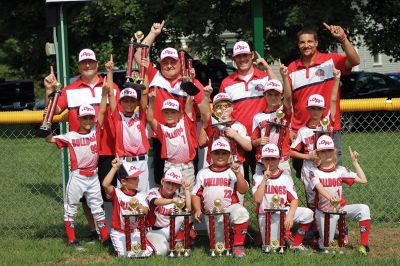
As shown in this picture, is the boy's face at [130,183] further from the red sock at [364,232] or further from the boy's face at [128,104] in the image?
the red sock at [364,232]

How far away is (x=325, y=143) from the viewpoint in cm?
776

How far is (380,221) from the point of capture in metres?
9.35

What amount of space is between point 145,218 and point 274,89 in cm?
180

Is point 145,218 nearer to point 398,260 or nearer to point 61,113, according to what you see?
point 61,113

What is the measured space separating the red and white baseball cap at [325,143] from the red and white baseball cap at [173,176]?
1376 mm

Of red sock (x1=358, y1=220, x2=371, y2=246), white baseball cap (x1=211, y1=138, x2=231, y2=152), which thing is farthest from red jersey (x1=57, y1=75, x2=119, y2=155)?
red sock (x1=358, y1=220, x2=371, y2=246)

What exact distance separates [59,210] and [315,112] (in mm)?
4149

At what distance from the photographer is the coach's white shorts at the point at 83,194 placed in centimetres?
824

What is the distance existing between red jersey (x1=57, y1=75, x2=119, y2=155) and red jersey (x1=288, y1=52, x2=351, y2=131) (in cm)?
185

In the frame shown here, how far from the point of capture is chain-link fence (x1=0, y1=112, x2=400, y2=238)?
385 inches

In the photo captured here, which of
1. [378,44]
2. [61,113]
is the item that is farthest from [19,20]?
[61,113]

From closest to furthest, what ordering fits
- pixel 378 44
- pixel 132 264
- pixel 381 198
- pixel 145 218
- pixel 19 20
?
1. pixel 132 264
2. pixel 145 218
3. pixel 381 198
4. pixel 378 44
5. pixel 19 20

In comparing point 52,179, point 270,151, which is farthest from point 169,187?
point 52,179

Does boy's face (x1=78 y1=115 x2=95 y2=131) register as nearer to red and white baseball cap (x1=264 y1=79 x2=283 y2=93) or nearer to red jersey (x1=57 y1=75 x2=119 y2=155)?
red jersey (x1=57 y1=75 x2=119 y2=155)
